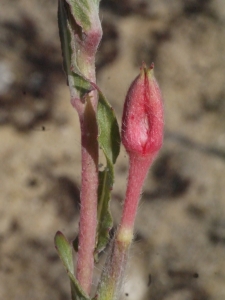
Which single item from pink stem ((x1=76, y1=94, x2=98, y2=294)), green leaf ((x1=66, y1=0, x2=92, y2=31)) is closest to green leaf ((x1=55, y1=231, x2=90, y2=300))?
pink stem ((x1=76, y1=94, x2=98, y2=294))

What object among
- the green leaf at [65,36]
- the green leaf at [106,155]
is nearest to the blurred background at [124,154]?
the green leaf at [106,155]

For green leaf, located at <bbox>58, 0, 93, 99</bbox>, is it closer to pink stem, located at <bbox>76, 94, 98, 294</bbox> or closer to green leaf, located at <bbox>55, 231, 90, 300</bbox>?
pink stem, located at <bbox>76, 94, 98, 294</bbox>

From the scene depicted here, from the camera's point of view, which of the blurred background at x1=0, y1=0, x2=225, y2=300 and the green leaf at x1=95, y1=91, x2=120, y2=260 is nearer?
the green leaf at x1=95, y1=91, x2=120, y2=260

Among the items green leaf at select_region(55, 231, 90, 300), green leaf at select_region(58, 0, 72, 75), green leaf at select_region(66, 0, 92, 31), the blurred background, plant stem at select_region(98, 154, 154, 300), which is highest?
green leaf at select_region(66, 0, 92, 31)

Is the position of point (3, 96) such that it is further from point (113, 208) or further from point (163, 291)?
point (163, 291)

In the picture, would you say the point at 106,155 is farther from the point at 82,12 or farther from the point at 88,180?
the point at 82,12

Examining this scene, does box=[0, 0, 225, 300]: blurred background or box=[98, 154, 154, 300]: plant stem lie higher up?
box=[98, 154, 154, 300]: plant stem

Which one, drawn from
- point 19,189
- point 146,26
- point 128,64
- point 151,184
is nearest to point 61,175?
point 19,189
